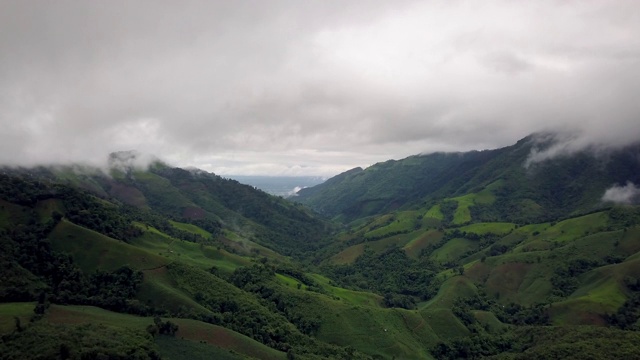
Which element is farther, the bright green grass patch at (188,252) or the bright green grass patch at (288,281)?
the bright green grass patch at (288,281)

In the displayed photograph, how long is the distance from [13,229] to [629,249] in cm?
23795

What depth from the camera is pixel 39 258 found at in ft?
416

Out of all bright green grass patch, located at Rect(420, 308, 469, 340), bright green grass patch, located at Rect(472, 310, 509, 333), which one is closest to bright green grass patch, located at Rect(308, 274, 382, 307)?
bright green grass patch, located at Rect(420, 308, 469, 340)

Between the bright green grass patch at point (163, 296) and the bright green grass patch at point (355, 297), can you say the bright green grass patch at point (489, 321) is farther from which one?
the bright green grass patch at point (163, 296)

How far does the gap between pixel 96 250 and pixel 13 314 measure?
3841cm

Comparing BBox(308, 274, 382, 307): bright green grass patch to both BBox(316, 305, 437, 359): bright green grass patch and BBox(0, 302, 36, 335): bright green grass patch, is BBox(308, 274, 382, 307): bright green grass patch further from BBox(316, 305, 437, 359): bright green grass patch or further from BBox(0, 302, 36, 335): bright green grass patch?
BBox(0, 302, 36, 335): bright green grass patch

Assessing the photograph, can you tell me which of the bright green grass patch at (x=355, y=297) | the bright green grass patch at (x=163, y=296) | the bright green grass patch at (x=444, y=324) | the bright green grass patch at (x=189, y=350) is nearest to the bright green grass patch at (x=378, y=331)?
the bright green grass patch at (x=444, y=324)

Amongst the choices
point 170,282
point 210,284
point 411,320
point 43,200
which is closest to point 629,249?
point 411,320

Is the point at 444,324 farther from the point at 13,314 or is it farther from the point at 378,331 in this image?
the point at 13,314

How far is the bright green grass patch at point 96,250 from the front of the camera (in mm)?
133125

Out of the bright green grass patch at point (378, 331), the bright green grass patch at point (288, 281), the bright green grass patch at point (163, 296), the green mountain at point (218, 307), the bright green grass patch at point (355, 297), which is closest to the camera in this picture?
the green mountain at point (218, 307)

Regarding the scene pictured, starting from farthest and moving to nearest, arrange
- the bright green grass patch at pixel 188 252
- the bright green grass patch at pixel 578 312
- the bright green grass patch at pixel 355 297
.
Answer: the bright green grass patch at pixel 355 297, the bright green grass patch at pixel 188 252, the bright green grass patch at pixel 578 312

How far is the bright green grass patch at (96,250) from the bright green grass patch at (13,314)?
2542 cm

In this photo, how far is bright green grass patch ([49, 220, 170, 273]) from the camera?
437ft
